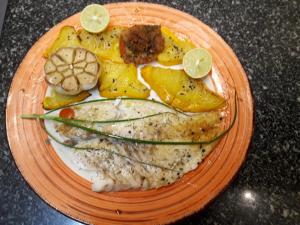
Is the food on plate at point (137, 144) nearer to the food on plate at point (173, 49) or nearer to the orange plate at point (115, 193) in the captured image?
the orange plate at point (115, 193)

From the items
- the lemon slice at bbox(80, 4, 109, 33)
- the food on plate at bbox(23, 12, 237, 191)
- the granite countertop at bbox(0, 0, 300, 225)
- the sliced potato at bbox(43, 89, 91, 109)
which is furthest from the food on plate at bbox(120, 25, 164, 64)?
the granite countertop at bbox(0, 0, 300, 225)

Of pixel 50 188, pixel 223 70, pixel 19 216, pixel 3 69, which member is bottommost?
pixel 19 216

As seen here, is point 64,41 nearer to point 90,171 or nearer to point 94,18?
A: point 94,18

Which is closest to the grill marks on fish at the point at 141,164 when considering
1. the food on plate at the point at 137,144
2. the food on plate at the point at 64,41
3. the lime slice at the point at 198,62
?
the food on plate at the point at 137,144

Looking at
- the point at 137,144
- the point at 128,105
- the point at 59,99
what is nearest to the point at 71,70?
the point at 59,99

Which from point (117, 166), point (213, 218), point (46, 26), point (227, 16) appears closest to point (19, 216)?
point (117, 166)

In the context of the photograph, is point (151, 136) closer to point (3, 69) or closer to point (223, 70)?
point (223, 70)
